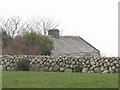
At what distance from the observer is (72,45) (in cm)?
5541

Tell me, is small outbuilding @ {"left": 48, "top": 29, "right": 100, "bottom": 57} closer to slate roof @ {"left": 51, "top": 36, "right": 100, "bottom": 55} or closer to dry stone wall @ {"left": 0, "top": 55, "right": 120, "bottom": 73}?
slate roof @ {"left": 51, "top": 36, "right": 100, "bottom": 55}

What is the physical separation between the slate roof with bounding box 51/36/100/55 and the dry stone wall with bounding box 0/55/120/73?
22717 millimetres

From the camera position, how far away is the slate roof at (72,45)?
5188 cm

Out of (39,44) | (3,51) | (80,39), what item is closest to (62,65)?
(39,44)

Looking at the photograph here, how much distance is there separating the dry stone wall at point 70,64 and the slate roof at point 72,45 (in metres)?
22.7

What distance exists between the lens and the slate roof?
51875 millimetres

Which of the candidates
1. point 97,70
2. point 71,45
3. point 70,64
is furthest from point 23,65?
point 71,45

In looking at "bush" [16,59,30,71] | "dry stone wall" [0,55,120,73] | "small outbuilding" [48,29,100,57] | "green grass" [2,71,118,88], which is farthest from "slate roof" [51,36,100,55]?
"green grass" [2,71,118,88]

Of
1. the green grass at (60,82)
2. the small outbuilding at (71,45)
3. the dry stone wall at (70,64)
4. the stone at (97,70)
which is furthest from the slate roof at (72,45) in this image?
the green grass at (60,82)

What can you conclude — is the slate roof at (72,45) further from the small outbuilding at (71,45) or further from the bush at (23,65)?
the bush at (23,65)

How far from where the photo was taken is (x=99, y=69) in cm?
2352

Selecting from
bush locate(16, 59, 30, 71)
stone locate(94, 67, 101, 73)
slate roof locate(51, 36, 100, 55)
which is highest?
slate roof locate(51, 36, 100, 55)

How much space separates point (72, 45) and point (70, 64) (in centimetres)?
3054

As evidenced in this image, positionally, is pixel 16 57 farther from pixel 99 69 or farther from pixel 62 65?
pixel 99 69
